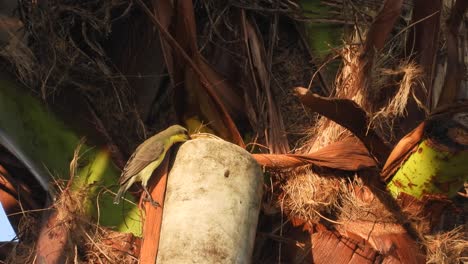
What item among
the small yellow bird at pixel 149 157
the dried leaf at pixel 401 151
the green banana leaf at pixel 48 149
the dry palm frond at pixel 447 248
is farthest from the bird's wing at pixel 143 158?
the dry palm frond at pixel 447 248

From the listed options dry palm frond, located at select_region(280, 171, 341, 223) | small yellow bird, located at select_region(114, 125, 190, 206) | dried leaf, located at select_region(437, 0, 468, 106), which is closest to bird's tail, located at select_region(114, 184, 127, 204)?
small yellow bird, located at select_region(114, 125, 190, 206)

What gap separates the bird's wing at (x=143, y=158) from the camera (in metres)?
3.10

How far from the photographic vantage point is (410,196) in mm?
3371

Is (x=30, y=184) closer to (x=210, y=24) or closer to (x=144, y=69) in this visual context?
(x=144, y=69)

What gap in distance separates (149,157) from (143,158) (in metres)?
0.04

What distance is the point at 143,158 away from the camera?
3.12 m

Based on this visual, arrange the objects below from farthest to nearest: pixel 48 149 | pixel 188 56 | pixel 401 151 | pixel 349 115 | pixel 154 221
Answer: pixel 48 149 → pixel 188 56 → pixel 401 151 → pixel 349 115 → pixel 154 221

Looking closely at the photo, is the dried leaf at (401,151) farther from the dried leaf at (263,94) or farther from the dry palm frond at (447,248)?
the dried leaf at (263,94)

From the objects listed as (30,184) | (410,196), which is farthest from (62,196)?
(410,196)

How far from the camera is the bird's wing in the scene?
3.10 m

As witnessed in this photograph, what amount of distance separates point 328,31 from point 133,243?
1.40m

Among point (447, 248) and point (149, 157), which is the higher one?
point (149, 157)

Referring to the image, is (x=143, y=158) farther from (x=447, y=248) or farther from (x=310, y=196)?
(x=447, y=248)

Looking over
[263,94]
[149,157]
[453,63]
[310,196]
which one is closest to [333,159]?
[310,196]
